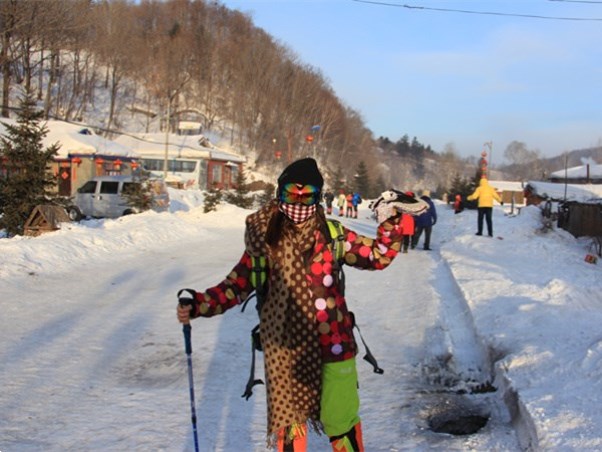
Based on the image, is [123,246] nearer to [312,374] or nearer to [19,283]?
[19,283]

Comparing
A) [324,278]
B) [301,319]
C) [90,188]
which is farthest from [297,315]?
[90,188]

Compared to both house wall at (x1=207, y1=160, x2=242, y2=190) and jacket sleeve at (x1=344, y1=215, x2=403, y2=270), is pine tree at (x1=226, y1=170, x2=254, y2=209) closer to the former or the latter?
jacket sleeve at (x1=344, y1=215, x2=403, y2=270)

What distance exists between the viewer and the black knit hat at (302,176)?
299 centimetres

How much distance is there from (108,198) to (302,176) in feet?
68.5

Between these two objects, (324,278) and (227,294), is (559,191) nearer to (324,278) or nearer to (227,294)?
(324,278)

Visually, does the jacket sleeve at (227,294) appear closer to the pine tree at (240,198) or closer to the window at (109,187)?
the window at (109,187)

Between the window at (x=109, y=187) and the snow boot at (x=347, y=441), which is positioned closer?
the snow boot at (x=347, y=441)

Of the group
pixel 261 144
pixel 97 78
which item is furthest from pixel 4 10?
pixel 261 144

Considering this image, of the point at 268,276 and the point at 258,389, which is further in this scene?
the point at 258,389

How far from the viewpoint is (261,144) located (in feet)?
251

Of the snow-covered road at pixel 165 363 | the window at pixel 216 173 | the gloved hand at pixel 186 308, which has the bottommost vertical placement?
the snow-covered road at pixel 165 363

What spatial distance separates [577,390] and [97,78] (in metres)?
78.7

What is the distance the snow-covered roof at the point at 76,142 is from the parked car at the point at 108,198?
12.6m

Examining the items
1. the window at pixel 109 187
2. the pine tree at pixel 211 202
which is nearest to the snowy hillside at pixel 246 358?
the window at pixel 109 187
